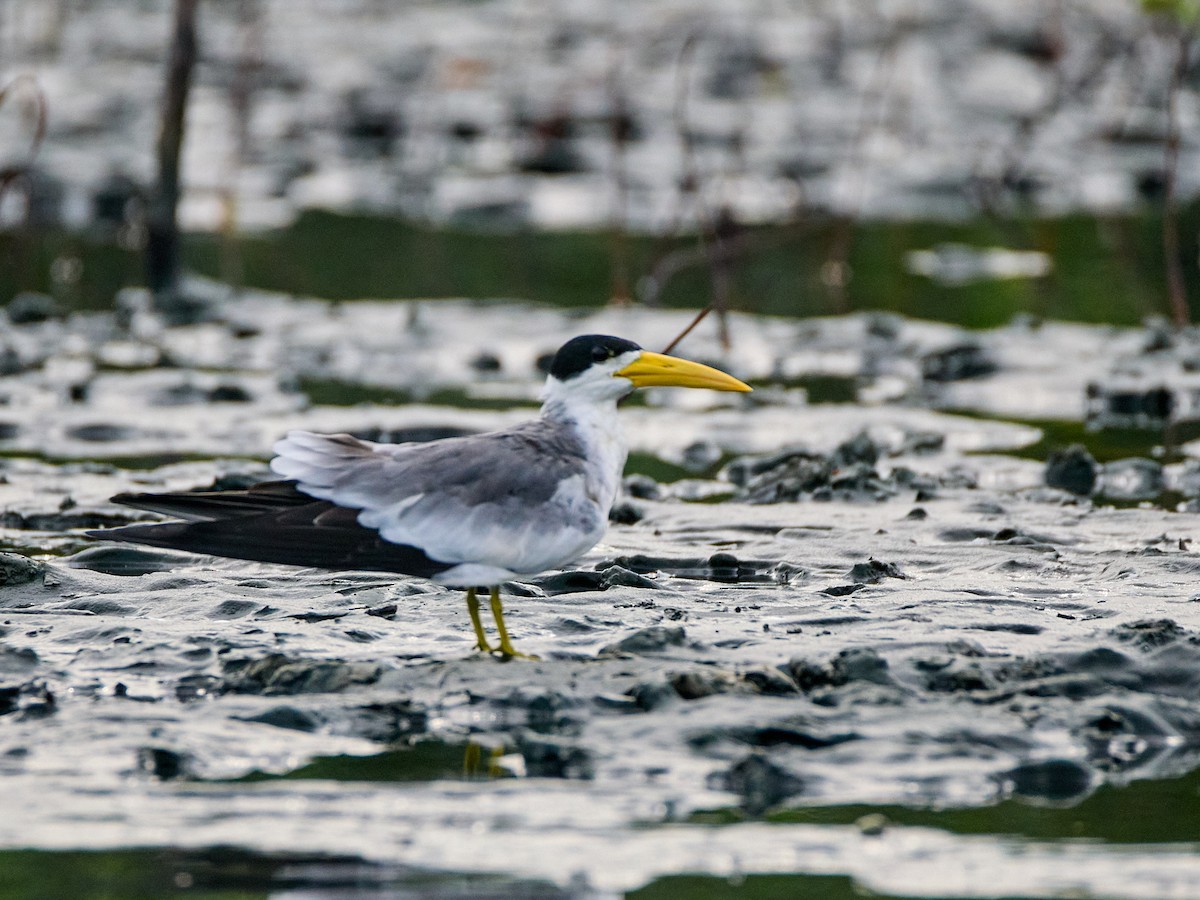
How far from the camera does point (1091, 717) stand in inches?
204

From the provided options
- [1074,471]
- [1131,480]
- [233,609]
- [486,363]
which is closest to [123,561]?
[233,609]

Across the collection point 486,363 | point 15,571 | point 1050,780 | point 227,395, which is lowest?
point 1050,780

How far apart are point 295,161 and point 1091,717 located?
14.8m

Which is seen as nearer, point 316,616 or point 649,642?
point 649,642

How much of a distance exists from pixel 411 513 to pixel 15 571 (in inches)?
64.3

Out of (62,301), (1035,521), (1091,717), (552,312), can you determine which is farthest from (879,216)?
(1091,717)

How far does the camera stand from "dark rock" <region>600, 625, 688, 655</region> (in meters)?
5.73

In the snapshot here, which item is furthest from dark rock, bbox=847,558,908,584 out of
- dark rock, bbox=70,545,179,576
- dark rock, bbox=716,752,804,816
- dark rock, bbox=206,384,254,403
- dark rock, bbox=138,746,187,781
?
dark rock, bbox=206,384,254,403

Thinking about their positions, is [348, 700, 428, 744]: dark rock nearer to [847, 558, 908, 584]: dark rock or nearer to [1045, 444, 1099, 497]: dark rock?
[847, 558, 908, 584]: dark rock

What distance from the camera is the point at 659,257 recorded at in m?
13.2

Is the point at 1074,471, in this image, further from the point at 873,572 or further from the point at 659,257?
the point at 659,257

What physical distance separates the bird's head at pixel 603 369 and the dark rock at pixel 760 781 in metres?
2.18

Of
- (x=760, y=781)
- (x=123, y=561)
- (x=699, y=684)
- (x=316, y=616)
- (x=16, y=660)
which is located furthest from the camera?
(x=123, y=561)

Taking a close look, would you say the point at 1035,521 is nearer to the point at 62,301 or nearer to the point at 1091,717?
the point at 1091,717
